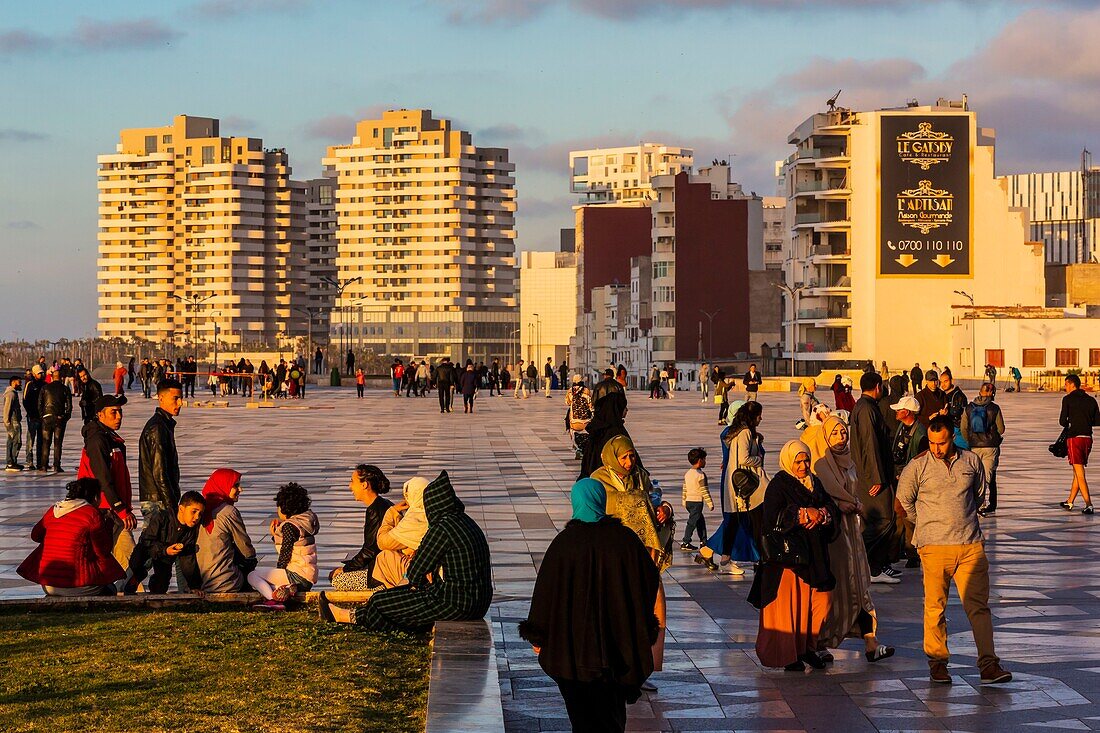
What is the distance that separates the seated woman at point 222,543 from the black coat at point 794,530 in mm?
3800

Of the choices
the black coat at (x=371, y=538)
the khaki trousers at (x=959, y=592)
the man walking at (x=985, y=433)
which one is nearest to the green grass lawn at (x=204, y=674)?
the black coat at (x=371, y=538)

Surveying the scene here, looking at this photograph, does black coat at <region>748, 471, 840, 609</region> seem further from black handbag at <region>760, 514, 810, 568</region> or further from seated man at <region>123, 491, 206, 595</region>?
seated man at <region>123, 491, 206, 595</region>

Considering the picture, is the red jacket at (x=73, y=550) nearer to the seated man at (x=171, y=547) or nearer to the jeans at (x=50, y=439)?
the seated man at (x=171, y=547)

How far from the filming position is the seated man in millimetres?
11008

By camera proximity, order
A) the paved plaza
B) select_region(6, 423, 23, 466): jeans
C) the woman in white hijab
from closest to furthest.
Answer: the paved plaza, the woman in white hijab, select_region(6, 423, 23, 466): jeans

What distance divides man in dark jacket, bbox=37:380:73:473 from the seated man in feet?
41.9

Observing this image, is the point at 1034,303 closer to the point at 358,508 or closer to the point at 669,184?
the point at 669,184

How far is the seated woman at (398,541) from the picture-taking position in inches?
397

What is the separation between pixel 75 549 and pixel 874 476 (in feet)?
18.7

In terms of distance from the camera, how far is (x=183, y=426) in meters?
38.2

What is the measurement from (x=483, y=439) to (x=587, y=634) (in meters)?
26.9

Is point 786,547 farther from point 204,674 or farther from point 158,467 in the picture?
point 158,467

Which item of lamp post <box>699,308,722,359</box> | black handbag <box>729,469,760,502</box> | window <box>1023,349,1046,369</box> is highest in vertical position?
→ lamp post <box>699,308,722,359</box>

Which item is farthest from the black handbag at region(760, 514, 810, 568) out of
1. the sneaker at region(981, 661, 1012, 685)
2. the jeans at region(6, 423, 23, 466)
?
the jeans at region(6, 423, 23, 466)
